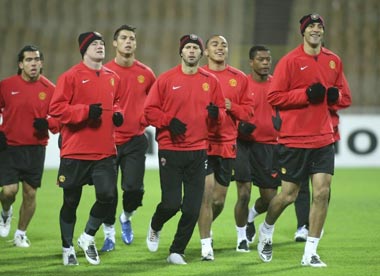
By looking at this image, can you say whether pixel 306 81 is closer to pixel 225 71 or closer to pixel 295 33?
pixel 225 71

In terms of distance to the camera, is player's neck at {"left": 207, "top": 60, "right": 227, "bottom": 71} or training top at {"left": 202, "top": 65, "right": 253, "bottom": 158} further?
player's neck at {"left": 207, "top": 60, "right": 227, "bottom": 71}

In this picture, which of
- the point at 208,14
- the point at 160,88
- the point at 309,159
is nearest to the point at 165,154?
the point at 160,88

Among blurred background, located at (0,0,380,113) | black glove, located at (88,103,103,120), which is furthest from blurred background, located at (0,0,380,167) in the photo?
black glove, located at (88,103,103,120)

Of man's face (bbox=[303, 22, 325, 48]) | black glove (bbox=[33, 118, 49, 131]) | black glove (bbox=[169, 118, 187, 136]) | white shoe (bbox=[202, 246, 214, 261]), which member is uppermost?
man's face (bbox=[303, 22, 325, 48])

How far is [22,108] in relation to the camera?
1049 centimetres

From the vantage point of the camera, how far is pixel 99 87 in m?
8.95

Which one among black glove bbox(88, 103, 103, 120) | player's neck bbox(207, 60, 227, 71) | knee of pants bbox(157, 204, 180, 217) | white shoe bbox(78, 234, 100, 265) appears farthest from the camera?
player's neck bbox(207, 60, 227, 71)

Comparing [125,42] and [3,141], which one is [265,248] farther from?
[3,141]

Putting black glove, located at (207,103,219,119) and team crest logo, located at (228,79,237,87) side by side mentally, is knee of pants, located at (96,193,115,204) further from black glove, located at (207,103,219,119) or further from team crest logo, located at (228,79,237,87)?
team crest logo, located at (228,79,237,87)

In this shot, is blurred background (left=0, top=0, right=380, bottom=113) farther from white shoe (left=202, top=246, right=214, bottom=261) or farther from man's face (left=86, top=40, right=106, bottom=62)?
man's face (left=86, top=40, right=106, bottom=62)

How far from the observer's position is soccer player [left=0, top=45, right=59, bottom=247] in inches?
413

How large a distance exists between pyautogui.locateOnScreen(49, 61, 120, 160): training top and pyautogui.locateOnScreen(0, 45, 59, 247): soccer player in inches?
61.7

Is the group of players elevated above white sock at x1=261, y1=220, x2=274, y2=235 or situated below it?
above

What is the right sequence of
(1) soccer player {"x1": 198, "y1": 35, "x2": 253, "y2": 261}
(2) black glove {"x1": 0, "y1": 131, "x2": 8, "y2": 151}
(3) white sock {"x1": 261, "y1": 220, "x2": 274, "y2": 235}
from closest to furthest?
(3) white sock {"x1": 261, "y1": 220, "x2": 274, "y2": 235}
(1) soccer player {"x1": 198, "y1": 35, "x2": 253, "y2": 261}
(2) black glove {"x1": 0, "y1": 131, "x2": 8, "y2": 151}
